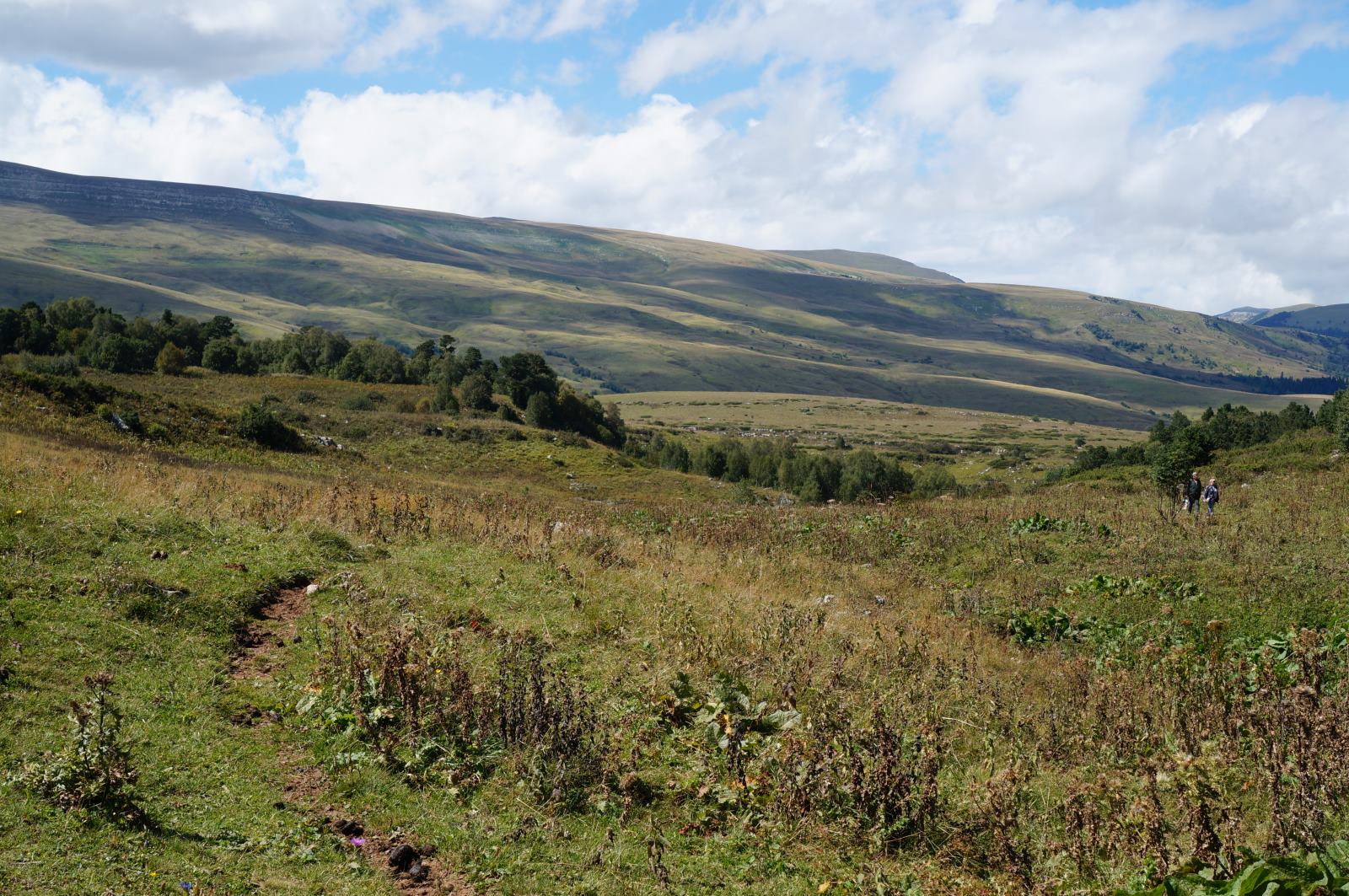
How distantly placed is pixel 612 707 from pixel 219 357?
80.7 metres

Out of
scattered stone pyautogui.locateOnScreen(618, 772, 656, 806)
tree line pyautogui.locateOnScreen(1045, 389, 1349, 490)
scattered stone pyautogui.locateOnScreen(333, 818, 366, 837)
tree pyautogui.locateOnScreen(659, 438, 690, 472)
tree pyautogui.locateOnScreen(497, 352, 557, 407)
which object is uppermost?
tree line pyautogui.locateOnScreen(1045, 389, 1349, 490)

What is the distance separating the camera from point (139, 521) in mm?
13266

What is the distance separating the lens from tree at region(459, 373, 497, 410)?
2854 inches

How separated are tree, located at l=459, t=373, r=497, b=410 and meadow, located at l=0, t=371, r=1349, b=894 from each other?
5410 cm

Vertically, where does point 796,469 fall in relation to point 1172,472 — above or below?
below

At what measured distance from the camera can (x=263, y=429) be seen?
4078 cm

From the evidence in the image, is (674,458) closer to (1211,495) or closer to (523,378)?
(523,378)

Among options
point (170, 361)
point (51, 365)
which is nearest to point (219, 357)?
point (170, 361)

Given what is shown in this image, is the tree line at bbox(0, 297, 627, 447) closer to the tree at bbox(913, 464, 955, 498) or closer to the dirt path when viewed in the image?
the tree at bbox(913, 464, 955, 498)

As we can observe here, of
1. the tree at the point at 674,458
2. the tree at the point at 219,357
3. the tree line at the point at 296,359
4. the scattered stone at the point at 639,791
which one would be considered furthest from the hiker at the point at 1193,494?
the tree at the point at 219,357

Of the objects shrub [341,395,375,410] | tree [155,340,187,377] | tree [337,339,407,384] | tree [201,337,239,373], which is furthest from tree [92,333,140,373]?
tree [337,339,407,384]

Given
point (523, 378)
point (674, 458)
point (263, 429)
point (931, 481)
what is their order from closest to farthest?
point (263, 429)
point (931, 481)
point (674, 458)
point (523, 378)

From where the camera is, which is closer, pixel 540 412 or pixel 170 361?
pixel 170 361

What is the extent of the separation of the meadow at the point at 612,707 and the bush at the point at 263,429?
878 inches
